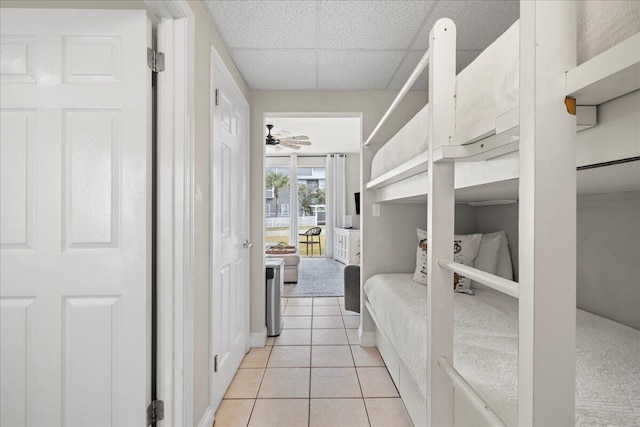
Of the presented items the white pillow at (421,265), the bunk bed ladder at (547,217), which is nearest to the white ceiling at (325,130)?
the white pillow at (421,265)

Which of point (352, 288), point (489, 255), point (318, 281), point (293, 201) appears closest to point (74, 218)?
point (489, 255)

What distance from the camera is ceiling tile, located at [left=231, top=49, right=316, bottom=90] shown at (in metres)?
2.24

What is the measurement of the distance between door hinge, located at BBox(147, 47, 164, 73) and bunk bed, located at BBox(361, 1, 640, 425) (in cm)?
113

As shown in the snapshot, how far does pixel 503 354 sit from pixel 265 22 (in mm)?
1977

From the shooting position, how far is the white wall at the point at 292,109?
2.87 metres

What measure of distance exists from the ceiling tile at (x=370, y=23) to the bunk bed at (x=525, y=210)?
0.65 m

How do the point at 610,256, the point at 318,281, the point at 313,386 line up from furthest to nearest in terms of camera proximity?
1. the point at 318,281
2. the point at 313,386
3. the point at 610,256

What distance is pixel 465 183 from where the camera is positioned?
3.87 feet

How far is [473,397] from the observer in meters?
0.79

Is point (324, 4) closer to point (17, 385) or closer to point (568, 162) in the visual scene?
point (568, 162)

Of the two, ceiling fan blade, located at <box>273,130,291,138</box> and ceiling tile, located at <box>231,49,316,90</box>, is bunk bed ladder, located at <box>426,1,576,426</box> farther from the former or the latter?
ceiling fan blade, located at <box>273,130,291,138</box>

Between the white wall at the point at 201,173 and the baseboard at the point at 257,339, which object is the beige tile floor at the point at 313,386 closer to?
the baseboard at the point at 257,339

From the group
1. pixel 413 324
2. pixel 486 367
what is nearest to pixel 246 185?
pixel 413 324

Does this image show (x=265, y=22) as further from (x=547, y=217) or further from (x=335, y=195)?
(x=335, y=195)
